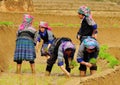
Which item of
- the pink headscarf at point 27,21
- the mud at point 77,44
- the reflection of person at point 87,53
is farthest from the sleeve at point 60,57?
the pink headscarf at point 27,21

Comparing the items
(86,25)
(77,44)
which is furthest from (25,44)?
(77,44)

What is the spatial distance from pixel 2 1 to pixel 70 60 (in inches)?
794

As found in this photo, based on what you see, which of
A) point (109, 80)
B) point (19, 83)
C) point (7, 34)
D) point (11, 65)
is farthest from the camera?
point (7, 34)

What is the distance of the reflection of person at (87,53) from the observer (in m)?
10.4

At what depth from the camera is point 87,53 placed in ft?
34.9

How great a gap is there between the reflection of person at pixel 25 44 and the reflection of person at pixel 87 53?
135 cm

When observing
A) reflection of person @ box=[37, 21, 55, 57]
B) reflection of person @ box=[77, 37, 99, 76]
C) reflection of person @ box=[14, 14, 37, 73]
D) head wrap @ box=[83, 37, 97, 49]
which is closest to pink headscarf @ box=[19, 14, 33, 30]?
reflection of person @ box=[14, 14, 37, 73]

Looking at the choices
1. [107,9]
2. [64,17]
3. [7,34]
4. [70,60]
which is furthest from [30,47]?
[107,9]

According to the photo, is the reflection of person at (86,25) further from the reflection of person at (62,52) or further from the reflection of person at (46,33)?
the reflection of person at (46,33)

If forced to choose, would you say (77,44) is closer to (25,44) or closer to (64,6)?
(25,44)

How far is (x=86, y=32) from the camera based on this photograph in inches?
457

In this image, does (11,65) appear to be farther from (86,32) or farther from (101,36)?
(101,36)

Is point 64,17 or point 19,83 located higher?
point 19,83

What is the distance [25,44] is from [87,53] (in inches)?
64.0
